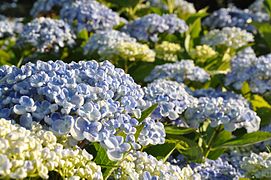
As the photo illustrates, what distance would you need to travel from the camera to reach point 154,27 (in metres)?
4.57

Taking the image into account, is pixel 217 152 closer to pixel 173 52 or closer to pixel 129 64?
pixel 129 64

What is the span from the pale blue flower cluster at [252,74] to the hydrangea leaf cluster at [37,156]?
1934 mm

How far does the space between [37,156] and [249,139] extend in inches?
57.0

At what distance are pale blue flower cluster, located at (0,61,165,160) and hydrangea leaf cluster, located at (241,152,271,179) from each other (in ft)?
1.50

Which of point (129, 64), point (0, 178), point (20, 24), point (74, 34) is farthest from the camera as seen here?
point (20, 24)

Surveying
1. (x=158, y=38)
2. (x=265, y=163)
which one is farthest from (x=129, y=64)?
(x=265, y=163)

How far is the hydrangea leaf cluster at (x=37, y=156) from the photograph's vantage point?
165cm

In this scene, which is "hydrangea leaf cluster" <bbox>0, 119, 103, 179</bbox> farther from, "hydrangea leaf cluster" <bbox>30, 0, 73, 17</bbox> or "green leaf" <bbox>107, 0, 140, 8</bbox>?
"green leaf" <bbox>107, 0, 140, 8</bbox>

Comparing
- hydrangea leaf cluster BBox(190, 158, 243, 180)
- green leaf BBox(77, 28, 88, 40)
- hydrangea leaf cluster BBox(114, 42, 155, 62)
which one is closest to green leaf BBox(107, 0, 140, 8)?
green leaf BBox(77, 28, 88, 40)

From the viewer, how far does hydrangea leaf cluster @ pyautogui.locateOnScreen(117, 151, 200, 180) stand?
2.01 meters

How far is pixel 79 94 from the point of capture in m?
1.94

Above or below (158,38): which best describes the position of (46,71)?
above

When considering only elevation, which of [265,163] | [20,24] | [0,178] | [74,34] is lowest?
[20,24]

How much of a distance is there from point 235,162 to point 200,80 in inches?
30.8
